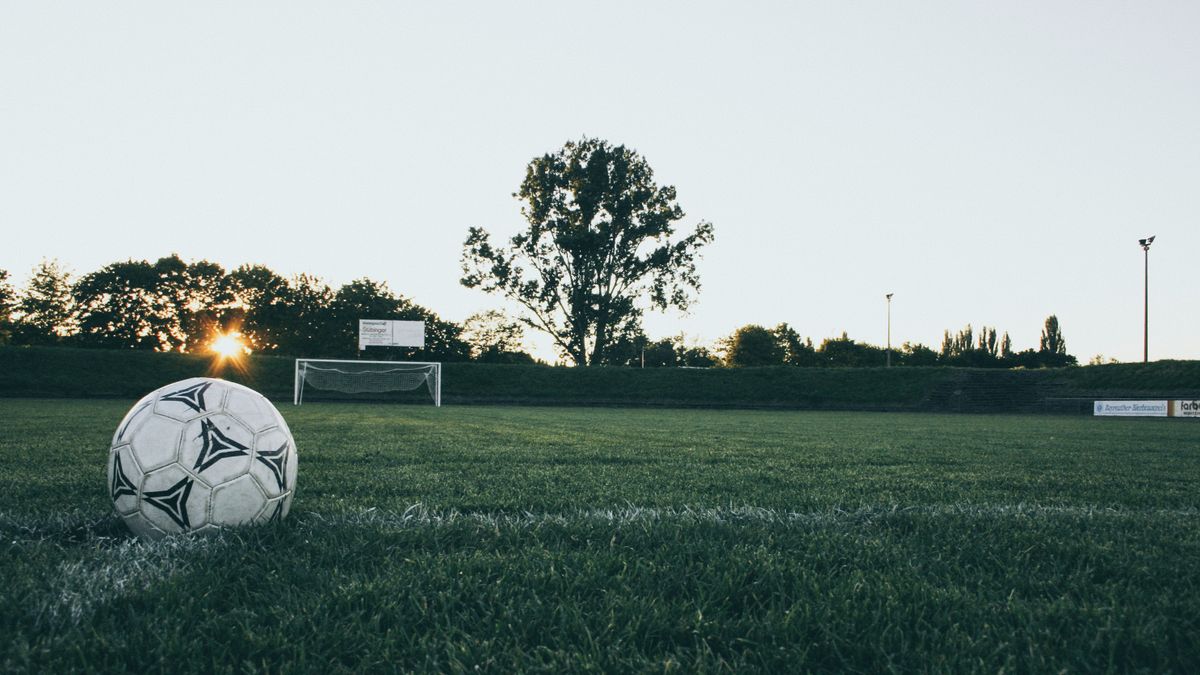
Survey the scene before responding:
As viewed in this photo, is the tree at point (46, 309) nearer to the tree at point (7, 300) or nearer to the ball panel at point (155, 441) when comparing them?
the tree at point (7, 300)

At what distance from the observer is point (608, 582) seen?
2086 millimetres

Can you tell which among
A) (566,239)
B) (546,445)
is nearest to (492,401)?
(566,239)

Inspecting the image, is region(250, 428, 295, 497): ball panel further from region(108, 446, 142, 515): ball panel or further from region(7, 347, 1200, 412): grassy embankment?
region(7, 347, 1200, 412): grassy embankment

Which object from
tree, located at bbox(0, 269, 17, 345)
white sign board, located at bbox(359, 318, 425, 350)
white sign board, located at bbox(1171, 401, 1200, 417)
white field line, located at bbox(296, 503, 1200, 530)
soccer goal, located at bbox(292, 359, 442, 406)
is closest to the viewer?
white field line, located at bbox(296, 503, 1200, 530)

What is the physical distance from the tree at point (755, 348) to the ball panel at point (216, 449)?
247ft

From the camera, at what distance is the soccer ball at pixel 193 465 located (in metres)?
2.50

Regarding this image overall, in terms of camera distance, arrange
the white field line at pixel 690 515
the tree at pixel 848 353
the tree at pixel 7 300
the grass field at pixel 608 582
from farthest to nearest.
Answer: the tree at pixel 848 353 < the tree at pixel 7 300 < the white field line at pixel 690 515 < the grass field at pixel 608 582

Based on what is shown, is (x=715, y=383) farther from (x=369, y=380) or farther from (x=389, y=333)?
(x=389, y=333)

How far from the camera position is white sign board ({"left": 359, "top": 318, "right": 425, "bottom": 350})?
1300 inches

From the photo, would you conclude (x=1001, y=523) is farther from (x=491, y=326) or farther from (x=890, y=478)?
(x=491, y=326)

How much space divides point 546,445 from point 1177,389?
97.8 feet

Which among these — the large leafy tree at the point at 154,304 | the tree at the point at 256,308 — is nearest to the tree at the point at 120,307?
the large leafy tree at the point at 154,304

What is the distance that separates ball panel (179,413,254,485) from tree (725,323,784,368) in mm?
75428

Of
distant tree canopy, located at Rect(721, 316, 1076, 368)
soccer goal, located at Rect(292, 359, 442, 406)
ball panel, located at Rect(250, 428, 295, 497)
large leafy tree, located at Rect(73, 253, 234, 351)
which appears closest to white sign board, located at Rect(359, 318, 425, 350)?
soccer goal, located at Rect(292, 359, 442, 406)
